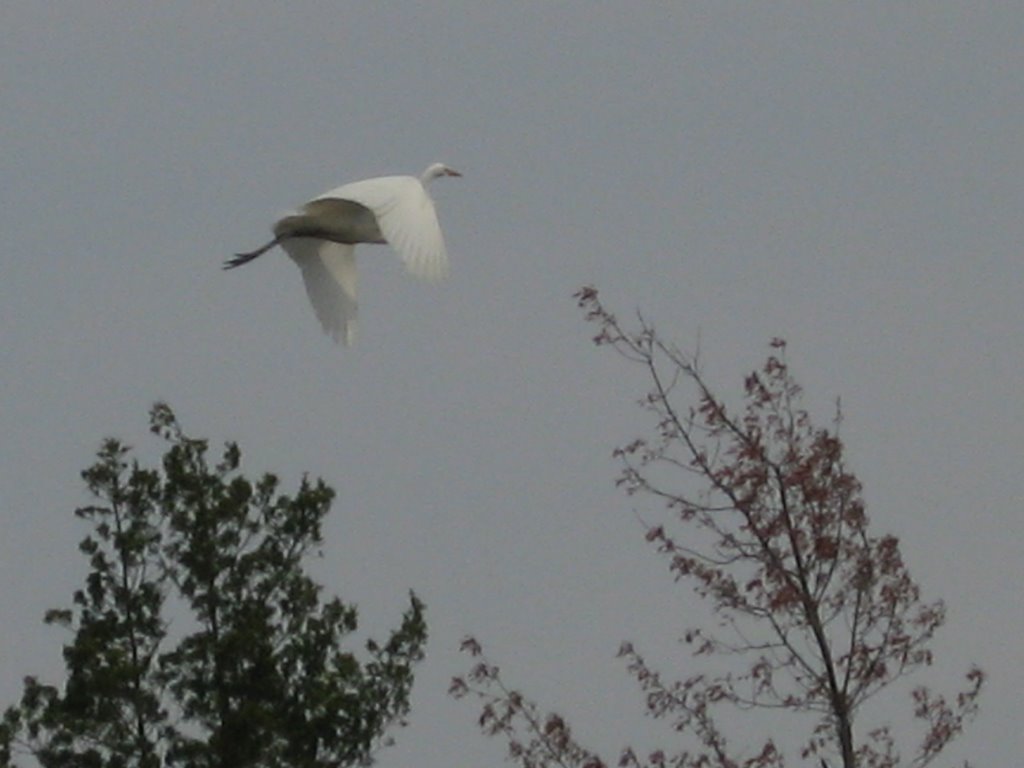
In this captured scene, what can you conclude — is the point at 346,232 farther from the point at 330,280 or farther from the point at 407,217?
the point at 407,217

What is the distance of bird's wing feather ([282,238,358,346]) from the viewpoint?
29.2 metres

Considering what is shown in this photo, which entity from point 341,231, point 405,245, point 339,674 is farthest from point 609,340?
point 339,674

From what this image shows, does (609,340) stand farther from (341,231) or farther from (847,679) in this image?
(341,231)

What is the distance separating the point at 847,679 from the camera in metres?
16.8

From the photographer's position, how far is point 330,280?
29328mm

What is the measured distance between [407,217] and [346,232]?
97.0 inches

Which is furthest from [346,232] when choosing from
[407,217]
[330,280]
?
[407,217]

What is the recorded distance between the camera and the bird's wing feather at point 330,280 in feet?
95.7

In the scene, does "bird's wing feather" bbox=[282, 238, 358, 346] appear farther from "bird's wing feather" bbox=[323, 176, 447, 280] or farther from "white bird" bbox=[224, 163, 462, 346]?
"bird's wing feather" bbox=[323, 176, 447, 280]

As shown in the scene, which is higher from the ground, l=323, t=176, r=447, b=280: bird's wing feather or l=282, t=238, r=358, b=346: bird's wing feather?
l=282, t=238, r=358, b=346: bird's wing feather

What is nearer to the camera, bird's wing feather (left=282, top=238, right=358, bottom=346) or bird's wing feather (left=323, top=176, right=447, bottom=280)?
bird's wing feather (left=323, top=176, right=447, bottom=280)

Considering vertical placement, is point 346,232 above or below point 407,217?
above

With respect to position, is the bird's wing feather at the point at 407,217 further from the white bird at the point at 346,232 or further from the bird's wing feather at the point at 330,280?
the bird's wing feather at the point at 330,280

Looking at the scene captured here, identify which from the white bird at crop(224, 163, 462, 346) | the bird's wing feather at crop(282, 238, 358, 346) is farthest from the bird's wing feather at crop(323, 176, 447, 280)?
the bird's wing feather at crop(282, 238, 358, 346)
